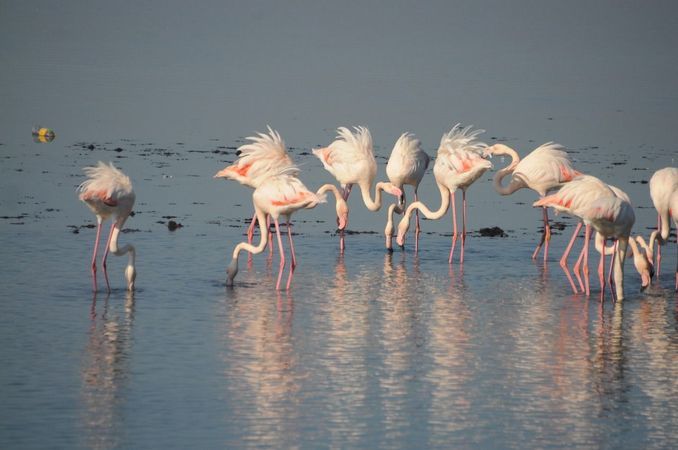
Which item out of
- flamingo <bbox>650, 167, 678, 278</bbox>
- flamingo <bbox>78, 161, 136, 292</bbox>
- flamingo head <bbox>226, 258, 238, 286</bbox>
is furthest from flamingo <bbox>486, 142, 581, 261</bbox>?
flamingo <bbox>78, 161, 136, 292</bbox>

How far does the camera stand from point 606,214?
36.5ft

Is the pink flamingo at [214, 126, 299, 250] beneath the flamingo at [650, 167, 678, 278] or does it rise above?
above

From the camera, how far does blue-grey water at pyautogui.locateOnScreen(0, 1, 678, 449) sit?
7.88 metres

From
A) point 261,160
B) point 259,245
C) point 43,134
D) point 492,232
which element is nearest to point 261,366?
point 259,245

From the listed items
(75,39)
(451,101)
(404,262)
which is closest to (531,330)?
(404,262)

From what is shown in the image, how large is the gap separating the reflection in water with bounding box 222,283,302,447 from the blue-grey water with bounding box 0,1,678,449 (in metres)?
0.02

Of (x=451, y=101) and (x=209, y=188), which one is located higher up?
(x=451, y=101)

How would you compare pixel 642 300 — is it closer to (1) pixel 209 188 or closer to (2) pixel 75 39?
(1) pixel 209 188

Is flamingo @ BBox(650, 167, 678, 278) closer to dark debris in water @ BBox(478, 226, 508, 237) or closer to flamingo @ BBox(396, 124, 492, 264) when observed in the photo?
flamingo @ BBox(396, 124, 492, 264)

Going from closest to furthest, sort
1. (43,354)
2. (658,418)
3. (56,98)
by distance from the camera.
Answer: (658,418)
(43,354)
(56,98)

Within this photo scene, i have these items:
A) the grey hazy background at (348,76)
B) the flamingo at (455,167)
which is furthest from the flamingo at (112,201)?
the grey hazy background at (348,76)

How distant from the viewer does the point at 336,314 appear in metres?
10.6

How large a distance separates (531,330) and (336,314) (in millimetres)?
1527

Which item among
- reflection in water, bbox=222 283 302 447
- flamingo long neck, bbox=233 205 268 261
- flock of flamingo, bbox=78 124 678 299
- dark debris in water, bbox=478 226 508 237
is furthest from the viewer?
dark debris in water, bbox=478 226 508 237
